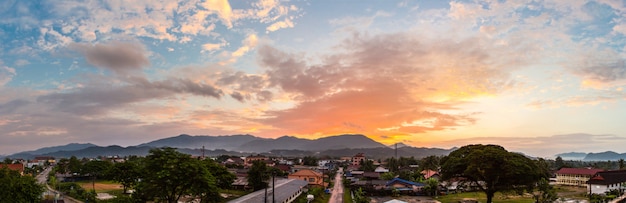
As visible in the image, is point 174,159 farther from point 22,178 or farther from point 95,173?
point 95,173

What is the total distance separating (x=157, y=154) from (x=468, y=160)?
25.6 meters

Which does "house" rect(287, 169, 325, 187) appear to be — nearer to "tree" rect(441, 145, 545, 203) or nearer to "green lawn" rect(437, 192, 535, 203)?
"green lawn" rect(437, 192, 535, 203)

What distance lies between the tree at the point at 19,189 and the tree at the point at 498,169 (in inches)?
1378

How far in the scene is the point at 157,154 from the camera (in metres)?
26.2

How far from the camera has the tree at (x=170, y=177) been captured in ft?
82.0

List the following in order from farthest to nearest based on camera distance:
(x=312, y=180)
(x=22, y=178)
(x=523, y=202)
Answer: (x=312, y=180) < (x=523, y=202) < (x=22, y=178)

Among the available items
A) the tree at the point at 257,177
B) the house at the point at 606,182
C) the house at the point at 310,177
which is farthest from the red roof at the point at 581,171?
the tree at the point at 257,177

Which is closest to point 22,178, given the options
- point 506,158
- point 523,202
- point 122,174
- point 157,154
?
point 157,154

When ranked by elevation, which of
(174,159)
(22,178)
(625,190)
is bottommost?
(625,190)

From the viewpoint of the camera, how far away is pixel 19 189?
100ft

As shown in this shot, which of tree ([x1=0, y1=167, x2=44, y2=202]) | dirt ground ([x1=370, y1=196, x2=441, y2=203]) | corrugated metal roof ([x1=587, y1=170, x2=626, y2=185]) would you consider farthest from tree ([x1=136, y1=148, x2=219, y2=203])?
corrugated metal roof ([x1=587, y1=170, x2=626, y2=185])

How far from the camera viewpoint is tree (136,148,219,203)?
984 inches

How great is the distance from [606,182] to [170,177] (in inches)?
2434

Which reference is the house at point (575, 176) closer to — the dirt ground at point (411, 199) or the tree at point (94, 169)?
the dirt ground at point (411, 199)
